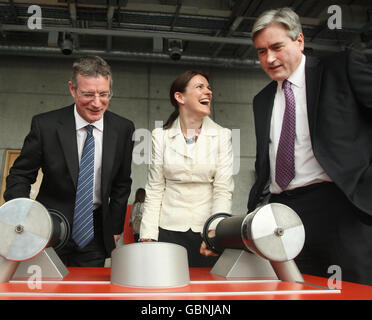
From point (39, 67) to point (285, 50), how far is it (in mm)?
6000

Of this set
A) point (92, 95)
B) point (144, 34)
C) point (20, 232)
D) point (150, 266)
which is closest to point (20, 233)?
point (20, 232)

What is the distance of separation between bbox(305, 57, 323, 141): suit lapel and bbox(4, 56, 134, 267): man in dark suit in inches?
36.5

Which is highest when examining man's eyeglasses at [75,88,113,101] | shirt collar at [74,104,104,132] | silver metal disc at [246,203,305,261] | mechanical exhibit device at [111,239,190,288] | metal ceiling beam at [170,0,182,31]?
metal ceiling beam at [170,0,182,31]

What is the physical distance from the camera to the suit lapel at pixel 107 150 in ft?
5.81

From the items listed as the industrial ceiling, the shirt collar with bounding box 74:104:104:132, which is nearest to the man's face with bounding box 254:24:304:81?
the shirt collar with bounding box 74:104:104:132

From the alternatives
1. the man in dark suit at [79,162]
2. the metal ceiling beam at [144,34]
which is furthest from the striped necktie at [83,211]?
the metal ceiling beam at [144,34]

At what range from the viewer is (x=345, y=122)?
134cm

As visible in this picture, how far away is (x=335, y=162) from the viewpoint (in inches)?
51.3

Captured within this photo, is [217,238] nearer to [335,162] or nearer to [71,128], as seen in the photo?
[335,162]

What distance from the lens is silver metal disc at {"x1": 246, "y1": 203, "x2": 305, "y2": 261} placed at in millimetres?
849

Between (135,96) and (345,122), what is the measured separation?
18.6ft

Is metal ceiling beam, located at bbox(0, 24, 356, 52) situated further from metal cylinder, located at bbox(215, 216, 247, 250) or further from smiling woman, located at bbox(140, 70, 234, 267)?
metal cylinder, located at bbox(215, 216, 247, 250)

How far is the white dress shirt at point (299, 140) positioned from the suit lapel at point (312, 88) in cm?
4
